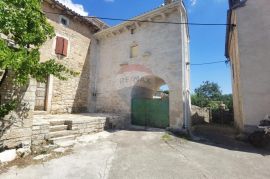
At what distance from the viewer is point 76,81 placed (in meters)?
11.7

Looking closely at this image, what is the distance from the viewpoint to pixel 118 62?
11914mm

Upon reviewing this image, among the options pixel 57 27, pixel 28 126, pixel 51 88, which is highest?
pixel 57 27

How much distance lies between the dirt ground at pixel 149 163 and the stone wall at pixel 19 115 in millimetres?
998

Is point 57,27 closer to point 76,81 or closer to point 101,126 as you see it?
point 76,81

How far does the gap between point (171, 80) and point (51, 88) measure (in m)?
7.02

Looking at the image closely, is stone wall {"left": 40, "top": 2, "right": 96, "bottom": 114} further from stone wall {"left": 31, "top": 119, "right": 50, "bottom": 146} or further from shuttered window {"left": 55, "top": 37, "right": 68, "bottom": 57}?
stone wall {"left": 31, "top": 119, "right": 50, "bottom": 146}

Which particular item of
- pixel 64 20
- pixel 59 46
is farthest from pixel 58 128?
pixel 64 20

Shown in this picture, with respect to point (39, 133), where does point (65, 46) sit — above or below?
above

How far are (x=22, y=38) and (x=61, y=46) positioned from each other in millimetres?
6809

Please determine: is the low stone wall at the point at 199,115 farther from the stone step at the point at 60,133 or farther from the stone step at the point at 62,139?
the stone step at the point at 60,133

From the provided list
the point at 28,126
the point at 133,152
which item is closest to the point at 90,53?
the point at 28,126

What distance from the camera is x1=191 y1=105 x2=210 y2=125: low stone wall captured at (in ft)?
50.4

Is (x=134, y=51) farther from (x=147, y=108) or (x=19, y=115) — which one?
(x=19, y=115)

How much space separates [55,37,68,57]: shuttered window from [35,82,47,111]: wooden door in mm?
2261
